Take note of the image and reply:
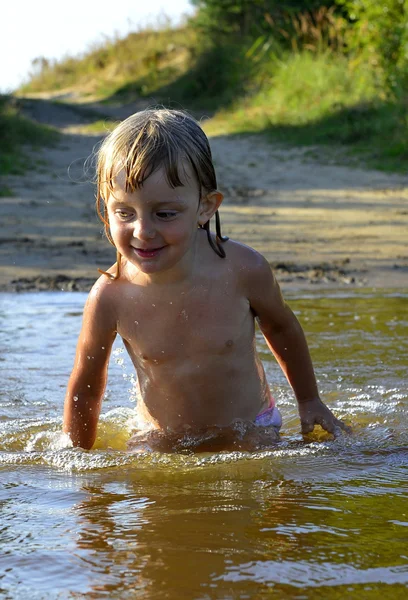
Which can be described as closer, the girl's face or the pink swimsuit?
the girl's face

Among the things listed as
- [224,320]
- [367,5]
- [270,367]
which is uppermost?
[367,5]

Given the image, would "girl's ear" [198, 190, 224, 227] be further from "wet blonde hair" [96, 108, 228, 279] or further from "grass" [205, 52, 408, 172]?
"grass" [205, 52, 408, 172]

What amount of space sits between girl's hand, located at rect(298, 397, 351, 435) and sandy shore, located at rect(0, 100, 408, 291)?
8.80 ft

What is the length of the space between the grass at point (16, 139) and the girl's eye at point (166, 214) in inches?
243

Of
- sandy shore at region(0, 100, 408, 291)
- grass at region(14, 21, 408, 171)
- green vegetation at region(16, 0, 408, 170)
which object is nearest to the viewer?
sandy shore at region(0, 100, 408, 291)

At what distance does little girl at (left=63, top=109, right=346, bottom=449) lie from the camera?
2.51 metres

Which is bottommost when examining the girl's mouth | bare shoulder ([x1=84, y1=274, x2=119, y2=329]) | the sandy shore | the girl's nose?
the sandy shore

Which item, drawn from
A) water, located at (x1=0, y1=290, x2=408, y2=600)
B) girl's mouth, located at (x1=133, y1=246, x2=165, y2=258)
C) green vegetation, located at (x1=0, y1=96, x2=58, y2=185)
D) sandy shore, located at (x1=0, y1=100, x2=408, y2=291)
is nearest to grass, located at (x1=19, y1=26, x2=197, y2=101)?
green vegetation, located at (x1=0, y1=96, x2=58, y2=185)

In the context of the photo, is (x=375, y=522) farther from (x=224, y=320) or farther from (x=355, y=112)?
(x=355, y=112)

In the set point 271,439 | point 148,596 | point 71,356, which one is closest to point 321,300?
point 71,356

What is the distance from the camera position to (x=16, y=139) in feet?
37.8

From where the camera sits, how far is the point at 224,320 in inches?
110

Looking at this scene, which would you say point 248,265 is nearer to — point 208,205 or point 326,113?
point 208,205

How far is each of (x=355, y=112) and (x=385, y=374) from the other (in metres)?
8.72
